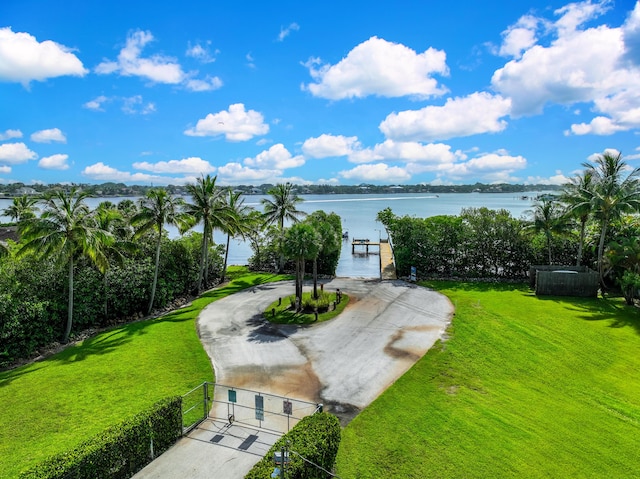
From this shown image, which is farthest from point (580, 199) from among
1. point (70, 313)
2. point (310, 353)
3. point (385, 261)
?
point (70, 313)

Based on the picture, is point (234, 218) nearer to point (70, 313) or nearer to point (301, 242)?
point (301, 242)

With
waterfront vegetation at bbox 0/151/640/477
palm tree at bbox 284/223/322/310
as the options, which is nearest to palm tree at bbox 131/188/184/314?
waterfront vegetation at bbox 0/151/640/477

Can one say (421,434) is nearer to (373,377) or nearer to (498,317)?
(373,377)

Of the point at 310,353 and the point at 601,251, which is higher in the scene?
the point at 601,251

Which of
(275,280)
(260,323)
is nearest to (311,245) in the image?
(260,323)

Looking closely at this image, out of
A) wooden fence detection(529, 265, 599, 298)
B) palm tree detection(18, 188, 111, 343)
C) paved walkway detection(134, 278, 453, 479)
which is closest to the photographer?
paved walkway detection(134, 278, 453, 479)

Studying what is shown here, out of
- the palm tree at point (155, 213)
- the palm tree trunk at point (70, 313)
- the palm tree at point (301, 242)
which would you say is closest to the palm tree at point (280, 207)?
the palm tree at point (155, 213)

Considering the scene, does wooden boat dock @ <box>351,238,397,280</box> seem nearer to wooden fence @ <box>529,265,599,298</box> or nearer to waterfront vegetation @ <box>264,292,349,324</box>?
waterfront vegetation @ <box>264,292,349,324</box>
